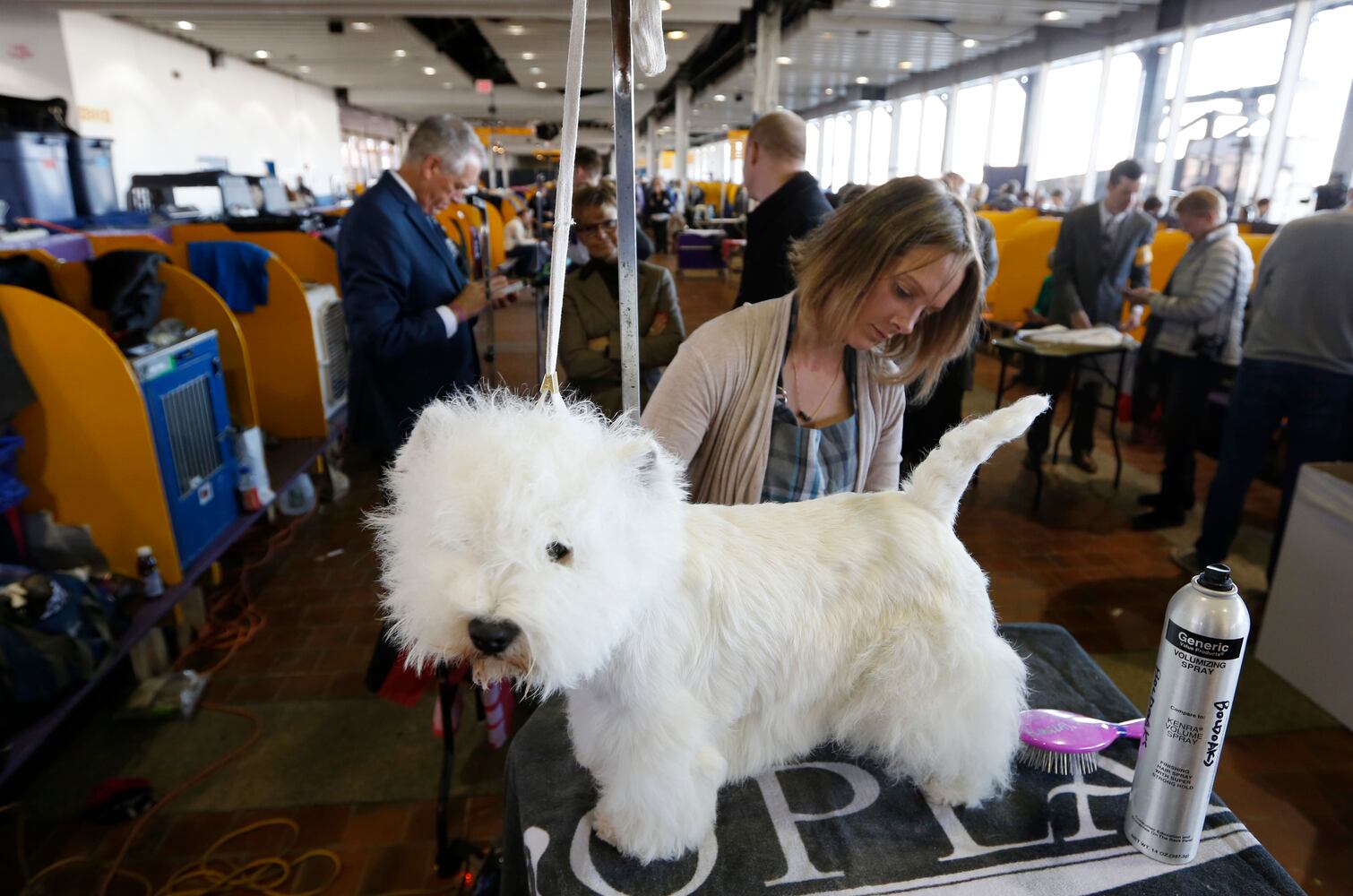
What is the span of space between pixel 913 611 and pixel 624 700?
399 millimetres

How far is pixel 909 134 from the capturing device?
18.0 meters

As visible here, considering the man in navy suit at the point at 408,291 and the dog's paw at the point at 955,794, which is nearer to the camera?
the dog's paw at the point at 955,794

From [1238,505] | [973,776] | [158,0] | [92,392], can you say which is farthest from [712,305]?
[973,776]

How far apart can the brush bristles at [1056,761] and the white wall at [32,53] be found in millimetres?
12320

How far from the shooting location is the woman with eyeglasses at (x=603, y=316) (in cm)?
277

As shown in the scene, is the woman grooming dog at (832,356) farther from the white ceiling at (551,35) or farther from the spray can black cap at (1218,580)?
the white ceiling at (551,35)

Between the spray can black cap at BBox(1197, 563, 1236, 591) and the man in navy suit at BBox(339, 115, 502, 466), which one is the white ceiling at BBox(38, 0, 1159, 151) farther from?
the spray can black cap at BBox(1197, 563, 1236, 591)

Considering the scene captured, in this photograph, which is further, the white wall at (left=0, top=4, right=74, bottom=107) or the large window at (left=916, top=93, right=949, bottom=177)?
the large window at (left=916, top=93, right=949, bottom=177)

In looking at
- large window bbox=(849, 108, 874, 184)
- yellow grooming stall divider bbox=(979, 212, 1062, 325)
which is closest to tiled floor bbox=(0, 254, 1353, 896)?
yellow grooming stall divider bbox=(979, 212, 1062, 325)

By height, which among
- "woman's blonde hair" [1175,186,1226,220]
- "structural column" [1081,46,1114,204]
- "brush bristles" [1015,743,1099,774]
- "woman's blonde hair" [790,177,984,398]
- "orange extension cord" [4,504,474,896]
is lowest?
"orange extension cord" [4,504,474,896]

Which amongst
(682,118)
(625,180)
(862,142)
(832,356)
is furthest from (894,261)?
(862,142)

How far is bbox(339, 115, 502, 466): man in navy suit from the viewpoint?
257 cm

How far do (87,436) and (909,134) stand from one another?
1879 cm

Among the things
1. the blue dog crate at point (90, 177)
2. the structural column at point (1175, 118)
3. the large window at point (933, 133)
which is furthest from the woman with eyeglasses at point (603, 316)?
the large window at point (933, 133)
